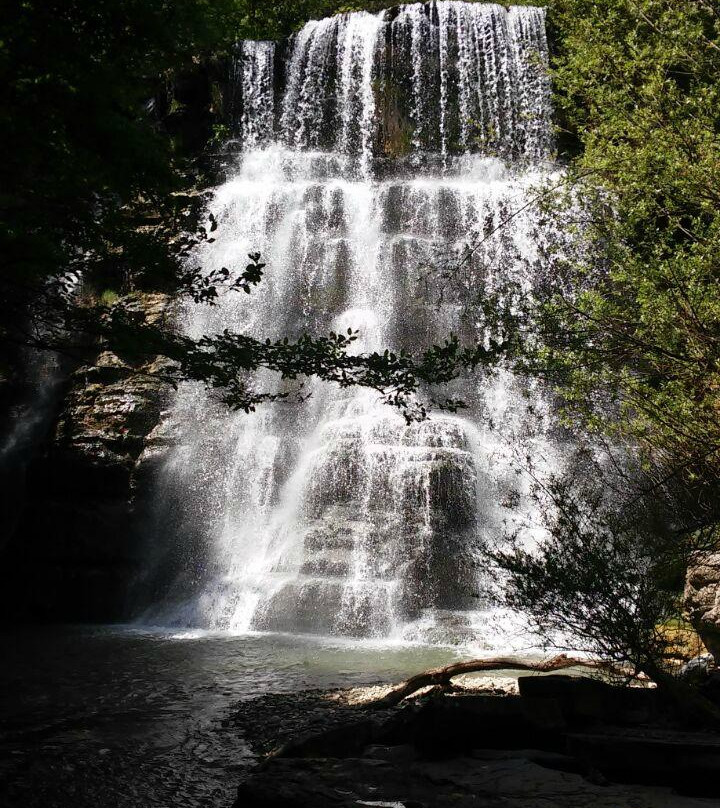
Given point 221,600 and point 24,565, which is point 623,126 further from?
point 24,565

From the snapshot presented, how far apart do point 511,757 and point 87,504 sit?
43.7ft

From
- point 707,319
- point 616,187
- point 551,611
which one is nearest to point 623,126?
point 616,187

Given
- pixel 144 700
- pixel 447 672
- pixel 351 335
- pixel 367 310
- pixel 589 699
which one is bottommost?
pixel 144 700

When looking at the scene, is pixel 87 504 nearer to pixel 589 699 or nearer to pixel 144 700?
pixel 144 700

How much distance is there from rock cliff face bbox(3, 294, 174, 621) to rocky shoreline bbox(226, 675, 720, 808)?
34.3 ft

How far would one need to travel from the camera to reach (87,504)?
15453 mm

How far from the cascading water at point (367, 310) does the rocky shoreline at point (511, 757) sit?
2.28 metres

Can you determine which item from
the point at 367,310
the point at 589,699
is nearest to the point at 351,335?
the point at 589,699

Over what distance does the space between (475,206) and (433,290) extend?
2.95 meters

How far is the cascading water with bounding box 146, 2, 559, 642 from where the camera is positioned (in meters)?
12.1

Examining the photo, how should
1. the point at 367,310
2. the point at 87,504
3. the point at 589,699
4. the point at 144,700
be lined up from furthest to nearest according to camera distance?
the point at 367,310 → the point at 87,504 → the point at 144,700 → the point at 589,699

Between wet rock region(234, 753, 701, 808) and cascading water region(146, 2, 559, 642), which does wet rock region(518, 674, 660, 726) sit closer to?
wet rock region(234, 753, 701, 808)

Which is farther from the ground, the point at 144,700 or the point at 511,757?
the point at 144,700

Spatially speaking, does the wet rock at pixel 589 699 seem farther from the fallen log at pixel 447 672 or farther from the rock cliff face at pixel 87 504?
the rock cliff face at pixel 87 504
